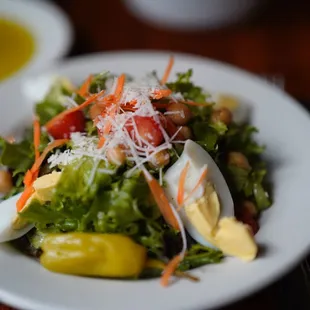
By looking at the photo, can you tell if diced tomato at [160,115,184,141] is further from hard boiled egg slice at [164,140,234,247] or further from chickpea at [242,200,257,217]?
chickpea at [242,200,257,217]

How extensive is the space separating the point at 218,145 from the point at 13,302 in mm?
833

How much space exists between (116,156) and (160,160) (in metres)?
0.13

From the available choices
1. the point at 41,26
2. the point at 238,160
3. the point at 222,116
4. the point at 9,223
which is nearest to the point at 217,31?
the point at 41,26

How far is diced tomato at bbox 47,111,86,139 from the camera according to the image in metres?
2.02

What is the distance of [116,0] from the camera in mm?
3814

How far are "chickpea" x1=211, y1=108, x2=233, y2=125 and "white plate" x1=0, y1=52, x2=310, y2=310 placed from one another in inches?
7.9

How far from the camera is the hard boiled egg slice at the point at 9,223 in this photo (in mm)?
1769

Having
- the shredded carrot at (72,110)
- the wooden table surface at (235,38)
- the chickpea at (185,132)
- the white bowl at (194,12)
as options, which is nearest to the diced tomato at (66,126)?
the shredded carrot at (72,110)

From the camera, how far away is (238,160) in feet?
6.57

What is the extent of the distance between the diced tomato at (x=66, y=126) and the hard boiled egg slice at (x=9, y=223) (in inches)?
11.1

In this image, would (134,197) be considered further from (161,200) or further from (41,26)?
(41,26)

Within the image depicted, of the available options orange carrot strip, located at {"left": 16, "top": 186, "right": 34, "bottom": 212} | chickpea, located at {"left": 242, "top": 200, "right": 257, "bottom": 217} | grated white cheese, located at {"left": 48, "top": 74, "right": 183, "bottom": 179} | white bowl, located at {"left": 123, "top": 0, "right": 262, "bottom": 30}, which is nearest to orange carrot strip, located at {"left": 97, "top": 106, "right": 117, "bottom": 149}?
grated white cheese, located at {"left": 48, "top": 74, "right": 183, "bottom": 179}

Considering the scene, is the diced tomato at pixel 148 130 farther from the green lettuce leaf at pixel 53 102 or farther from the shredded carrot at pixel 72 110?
the green lettuce leaf at pixel 53 102

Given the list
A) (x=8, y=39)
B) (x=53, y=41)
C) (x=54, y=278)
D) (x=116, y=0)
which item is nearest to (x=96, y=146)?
(x=54, y=278)
